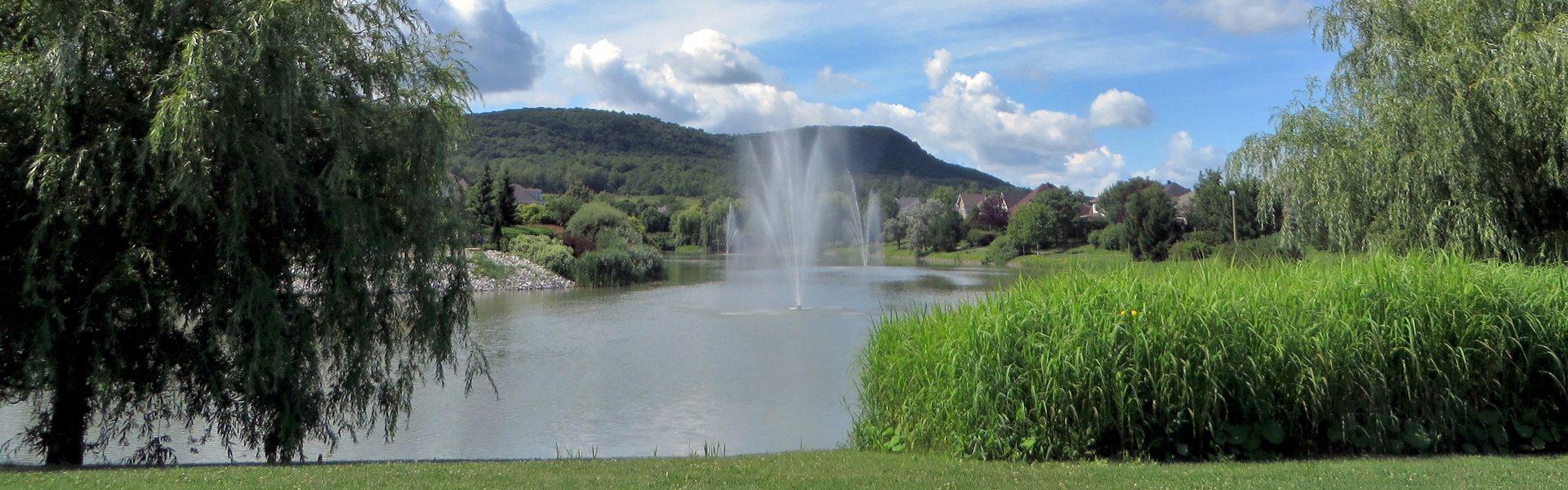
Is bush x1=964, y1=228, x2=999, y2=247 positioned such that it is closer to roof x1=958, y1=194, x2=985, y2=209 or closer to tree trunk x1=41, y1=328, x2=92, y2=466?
roof x1=958, y1=194, x2=985, y2=209

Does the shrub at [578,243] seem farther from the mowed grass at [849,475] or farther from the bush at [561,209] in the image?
the mowed grass at [849,475]

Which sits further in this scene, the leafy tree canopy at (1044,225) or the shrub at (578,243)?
the leafy tree canopy at (1044,225)

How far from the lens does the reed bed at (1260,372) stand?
320 inches

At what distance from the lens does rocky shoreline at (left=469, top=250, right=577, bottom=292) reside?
39375 mm

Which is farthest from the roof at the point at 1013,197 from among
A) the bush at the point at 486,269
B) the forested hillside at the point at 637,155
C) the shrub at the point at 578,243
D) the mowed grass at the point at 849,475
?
the mowed grass at the point at 849,475

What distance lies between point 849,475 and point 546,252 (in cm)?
3982

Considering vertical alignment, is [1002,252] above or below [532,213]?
below

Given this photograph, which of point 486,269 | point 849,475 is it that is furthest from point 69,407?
point 849,475

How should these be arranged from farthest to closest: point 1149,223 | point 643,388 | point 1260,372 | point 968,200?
point 968,200, point 1149,223, point 643,388, point 1260,372

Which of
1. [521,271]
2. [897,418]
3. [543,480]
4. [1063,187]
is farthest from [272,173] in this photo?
[1063,187]

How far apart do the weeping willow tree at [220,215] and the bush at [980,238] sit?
229 feet

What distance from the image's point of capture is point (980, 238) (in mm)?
78438

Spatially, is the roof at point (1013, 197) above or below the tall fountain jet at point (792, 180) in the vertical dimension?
above

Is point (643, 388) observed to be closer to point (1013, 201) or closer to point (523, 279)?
point (523, 279)
